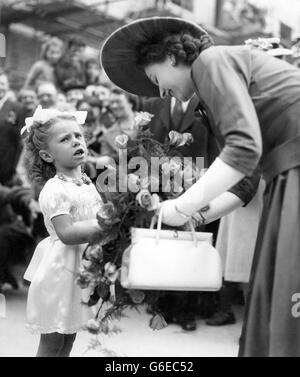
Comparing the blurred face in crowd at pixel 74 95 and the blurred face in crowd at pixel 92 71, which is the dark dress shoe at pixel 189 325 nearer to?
the blurred face in crowd at pixel 74 95

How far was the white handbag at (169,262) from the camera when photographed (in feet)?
3.87

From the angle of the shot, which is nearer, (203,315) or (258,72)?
(258,72)

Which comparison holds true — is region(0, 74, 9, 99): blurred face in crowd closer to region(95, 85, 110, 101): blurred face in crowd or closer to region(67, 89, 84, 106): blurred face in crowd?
region(67, 89, 84, 106): blurred face in crowd

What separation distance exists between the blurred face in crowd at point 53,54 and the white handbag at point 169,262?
2.69 meters

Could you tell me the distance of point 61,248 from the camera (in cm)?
148

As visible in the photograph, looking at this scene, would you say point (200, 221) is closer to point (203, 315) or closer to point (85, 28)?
point (203, 315)

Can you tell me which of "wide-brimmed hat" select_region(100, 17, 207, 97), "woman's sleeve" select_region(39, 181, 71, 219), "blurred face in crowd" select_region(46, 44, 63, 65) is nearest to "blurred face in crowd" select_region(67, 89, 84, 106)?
"blurred face in crowd" select_region(46, 44, 63, 65)

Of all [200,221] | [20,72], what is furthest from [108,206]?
[20,72]

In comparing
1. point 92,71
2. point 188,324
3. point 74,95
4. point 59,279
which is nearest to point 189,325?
point 188,324

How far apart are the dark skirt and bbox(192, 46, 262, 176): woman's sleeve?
174 millimetres

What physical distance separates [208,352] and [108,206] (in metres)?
0.96

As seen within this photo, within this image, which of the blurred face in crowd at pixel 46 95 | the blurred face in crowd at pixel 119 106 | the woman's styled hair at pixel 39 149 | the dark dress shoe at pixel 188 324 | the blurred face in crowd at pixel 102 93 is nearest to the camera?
the woman's styled hair at pixel 39 149

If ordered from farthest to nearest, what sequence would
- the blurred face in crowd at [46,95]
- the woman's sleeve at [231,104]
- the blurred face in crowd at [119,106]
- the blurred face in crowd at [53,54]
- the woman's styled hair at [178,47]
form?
the blurred face in crowd at [53,54] → the blurred face in crowd at [46,95] → the blurred face in crowd at [119,106] → the woman's styled hair at [178,47] → the woman's sleeve at [231,104]

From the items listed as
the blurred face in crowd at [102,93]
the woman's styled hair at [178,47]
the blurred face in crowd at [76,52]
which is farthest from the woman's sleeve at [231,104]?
the blurred face in crowd at [76,52]
